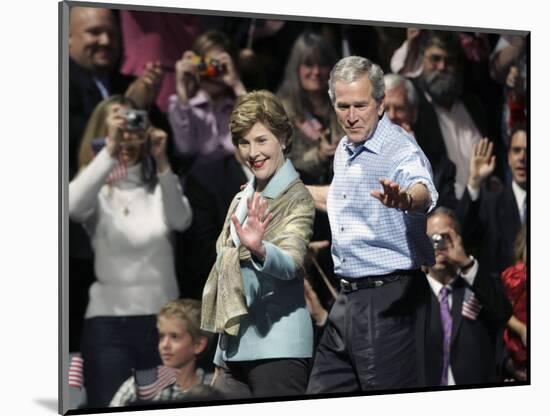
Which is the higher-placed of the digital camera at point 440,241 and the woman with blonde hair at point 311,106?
the woman with blonde hair at point 311,106

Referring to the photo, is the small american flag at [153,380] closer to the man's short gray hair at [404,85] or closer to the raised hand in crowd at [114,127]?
the raised hand in crowd at [114,127]

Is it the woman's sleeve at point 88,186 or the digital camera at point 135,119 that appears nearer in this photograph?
the woman's sleeve at point 88,186

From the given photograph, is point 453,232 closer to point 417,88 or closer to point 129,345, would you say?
point 417,88

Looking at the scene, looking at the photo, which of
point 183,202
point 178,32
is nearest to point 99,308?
point 183,202

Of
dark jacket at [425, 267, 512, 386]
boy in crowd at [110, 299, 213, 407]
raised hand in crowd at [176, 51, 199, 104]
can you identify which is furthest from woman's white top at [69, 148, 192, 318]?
dark jacket at [425, 267, 512, 386]

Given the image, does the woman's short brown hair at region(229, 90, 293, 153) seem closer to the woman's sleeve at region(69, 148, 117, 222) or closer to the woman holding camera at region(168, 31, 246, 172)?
the woman holding camera at region(168, 31, 246, 172)

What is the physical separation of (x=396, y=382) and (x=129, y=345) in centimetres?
160

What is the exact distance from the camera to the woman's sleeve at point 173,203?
7219mm

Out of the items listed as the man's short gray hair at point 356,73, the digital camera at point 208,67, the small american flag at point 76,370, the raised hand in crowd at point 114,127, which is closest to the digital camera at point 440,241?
the man's short gray hair at point 356,73

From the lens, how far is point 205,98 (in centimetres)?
737

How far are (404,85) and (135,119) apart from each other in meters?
1.69

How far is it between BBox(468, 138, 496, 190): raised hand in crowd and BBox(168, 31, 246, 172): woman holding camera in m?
1.59

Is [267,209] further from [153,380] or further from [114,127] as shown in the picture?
[153,380]

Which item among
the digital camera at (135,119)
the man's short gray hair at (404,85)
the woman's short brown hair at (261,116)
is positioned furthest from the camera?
the man's short gray hair at (404,85)
